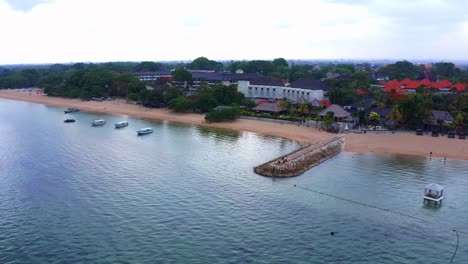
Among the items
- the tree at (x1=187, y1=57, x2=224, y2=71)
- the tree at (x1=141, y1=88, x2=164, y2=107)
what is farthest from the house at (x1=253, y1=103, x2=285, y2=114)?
the tree at (x1=187, y1=57, x2=224, y2=71)

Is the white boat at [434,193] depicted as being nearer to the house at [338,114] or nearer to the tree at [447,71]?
the house at [338,114]

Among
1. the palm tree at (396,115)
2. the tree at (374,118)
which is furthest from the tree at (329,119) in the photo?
the palm tree at (396,115)

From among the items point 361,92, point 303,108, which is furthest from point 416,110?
point 361,92

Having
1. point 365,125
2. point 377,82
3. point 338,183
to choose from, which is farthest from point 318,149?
point 377,82

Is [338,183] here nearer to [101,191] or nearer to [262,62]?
[101,191]

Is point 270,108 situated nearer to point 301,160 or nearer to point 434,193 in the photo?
point 301,160

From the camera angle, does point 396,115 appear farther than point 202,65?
No

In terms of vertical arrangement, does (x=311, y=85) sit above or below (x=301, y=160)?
above

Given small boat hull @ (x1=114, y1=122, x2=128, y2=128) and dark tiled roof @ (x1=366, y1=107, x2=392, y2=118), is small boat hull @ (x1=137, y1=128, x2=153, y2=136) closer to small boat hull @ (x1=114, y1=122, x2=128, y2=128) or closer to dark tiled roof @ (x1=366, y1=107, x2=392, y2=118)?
small boat hull @ (x1=114, y1=122, x2=128, y2=128)
